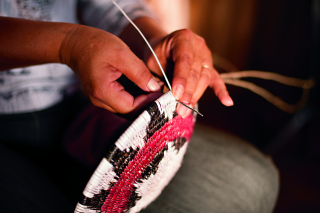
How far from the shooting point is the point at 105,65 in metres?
0.30

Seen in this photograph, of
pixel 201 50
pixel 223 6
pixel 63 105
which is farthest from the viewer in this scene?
pixel 223 6

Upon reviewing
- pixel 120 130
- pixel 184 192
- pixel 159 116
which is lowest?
pixel 184 192

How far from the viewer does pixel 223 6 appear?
5.33 feet

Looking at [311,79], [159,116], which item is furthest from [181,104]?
[311,79]

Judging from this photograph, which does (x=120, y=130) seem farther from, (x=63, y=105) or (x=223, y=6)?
(x=223, y=6)

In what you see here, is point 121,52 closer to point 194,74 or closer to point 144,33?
point 194,74

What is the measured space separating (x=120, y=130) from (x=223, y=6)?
1589 mm

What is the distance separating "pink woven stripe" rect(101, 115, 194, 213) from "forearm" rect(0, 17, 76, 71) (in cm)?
23

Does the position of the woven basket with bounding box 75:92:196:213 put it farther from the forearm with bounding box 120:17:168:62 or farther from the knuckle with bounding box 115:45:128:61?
the forearm with bounding box 120:17:168:62

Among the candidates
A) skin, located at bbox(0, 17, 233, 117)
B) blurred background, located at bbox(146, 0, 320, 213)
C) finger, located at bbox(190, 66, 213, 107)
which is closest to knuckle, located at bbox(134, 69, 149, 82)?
skin, located at bbox(0, 17, 233, 117)

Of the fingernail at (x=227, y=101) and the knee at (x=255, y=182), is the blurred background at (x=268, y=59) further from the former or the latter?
the fingernail at (x=227, y=101)

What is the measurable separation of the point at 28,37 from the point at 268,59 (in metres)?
1.83

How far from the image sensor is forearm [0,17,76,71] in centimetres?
33

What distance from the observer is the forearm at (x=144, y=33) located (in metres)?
Answer: 0.51
